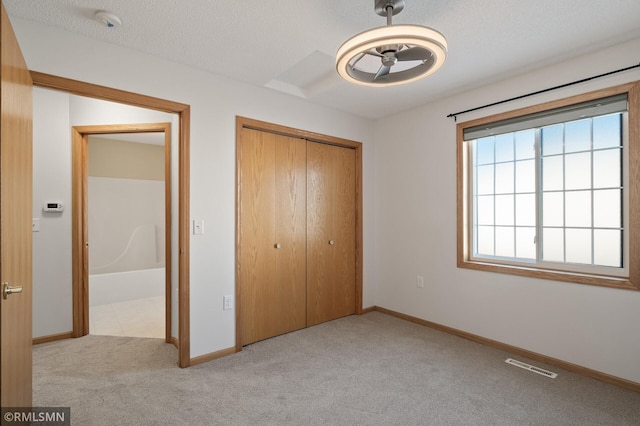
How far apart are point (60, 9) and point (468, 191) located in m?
3.44

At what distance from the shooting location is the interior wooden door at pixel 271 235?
2963mm

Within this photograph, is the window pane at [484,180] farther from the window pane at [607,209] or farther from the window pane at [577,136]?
the window pane at [607,209]

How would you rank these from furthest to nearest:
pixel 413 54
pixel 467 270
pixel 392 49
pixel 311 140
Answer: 1. pixel 311 140
2. pixel 467 270
3. pixel 413 54
4. pixel 392 49

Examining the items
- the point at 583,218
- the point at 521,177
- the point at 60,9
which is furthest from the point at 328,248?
the point at 60,9

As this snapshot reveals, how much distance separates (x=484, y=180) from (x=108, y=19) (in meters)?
3.27

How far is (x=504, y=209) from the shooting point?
2.96 metres

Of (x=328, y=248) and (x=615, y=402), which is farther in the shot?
(x=328, y=248)

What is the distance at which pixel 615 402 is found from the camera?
6.59 ft

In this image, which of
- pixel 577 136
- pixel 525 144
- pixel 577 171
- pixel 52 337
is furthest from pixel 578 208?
pixel 52 337

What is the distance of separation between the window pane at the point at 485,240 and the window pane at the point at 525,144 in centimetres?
72

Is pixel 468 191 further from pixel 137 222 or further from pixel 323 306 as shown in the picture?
pixel 137 222

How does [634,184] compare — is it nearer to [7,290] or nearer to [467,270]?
[467,270]

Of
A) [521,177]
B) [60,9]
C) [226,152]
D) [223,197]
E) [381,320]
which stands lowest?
[381,320]

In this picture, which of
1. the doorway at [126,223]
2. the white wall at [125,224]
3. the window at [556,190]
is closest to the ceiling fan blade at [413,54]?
the window at [556,190]
